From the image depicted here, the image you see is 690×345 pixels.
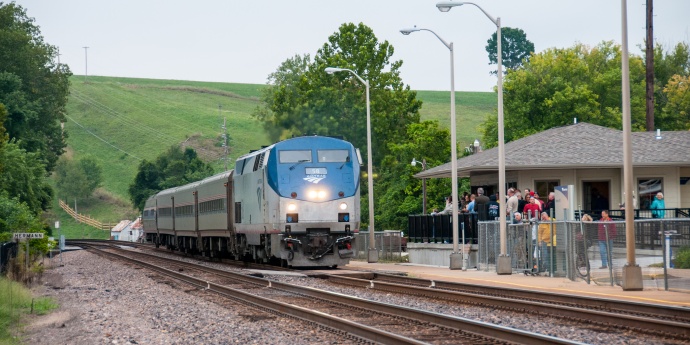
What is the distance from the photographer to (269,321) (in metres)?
17.0

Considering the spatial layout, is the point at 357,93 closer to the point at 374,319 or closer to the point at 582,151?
the point at 582,151

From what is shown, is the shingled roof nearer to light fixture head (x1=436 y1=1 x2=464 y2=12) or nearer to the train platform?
the train platform

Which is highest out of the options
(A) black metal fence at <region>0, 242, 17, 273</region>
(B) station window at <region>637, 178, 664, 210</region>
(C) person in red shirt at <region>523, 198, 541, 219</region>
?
(B) station window at <region>637, 178, 664, 210</region>

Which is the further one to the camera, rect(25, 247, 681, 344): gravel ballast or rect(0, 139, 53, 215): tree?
rect(0, 139, 53, 215): tree

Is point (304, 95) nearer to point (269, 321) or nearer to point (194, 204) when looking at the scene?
point (194, 204)

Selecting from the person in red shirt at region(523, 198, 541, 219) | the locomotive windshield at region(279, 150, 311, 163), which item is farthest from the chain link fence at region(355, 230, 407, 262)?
the person in red shirt at region(523, 198, 541, 219)

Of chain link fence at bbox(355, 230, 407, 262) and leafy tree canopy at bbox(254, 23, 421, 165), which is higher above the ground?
leafy tree canopy at bbox(254, 23, 421, 165)

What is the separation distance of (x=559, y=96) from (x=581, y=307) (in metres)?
56.7

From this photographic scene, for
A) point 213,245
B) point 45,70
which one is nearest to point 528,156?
point 213,245

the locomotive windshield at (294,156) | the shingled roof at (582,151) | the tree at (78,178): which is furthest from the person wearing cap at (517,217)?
the tree at (78,178)

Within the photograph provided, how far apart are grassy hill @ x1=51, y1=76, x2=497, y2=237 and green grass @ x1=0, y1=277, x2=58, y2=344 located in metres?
96.6

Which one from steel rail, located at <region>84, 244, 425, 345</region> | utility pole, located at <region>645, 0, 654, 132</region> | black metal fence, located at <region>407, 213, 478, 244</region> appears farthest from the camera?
utility pole, located at <region>645, 0, 654, 132</region>

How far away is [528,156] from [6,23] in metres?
59.6

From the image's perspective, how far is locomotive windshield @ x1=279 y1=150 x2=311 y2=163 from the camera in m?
32.0
